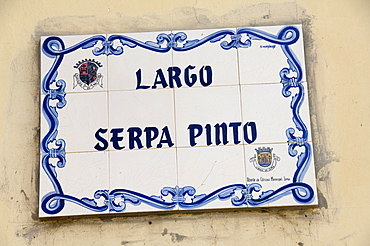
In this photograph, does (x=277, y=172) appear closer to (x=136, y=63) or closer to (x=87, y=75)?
(x=136, y=63)

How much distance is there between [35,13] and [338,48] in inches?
93.2

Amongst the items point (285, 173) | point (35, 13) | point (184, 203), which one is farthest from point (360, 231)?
point (35, 13)

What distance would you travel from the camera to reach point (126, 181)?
5.11 metres

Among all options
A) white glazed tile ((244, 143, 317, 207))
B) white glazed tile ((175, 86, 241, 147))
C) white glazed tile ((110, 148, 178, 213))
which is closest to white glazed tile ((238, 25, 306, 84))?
white glazed tile ((175, 86, 241, 147))

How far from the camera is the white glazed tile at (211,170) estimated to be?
5066 millimetres

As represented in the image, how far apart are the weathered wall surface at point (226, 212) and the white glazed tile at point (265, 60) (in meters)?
0.12

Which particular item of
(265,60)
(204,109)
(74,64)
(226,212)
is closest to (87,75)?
(74,64)

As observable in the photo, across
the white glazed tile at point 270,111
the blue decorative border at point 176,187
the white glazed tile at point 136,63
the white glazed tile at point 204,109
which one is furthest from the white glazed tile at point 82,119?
the white glazed tile at point 270,111

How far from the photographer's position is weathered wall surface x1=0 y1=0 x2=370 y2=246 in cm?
510

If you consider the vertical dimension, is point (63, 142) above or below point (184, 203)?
above

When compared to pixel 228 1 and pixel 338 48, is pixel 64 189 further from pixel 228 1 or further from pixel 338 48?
pixel 338 48

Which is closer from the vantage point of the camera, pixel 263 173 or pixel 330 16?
pixel 263 173

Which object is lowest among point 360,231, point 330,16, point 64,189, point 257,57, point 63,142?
point 360,231

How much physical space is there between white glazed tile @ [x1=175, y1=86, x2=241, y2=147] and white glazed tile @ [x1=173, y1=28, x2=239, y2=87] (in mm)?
63
